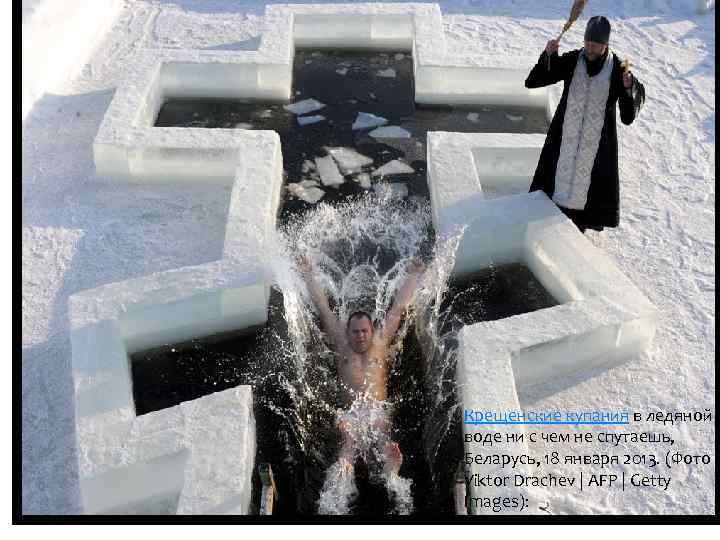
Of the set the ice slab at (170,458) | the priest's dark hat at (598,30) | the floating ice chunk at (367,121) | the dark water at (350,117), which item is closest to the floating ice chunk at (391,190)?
the dark water at (350,117)

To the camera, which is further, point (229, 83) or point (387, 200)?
point (229, 83)

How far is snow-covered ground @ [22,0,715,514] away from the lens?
13.6 ft

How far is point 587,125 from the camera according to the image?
188 inches

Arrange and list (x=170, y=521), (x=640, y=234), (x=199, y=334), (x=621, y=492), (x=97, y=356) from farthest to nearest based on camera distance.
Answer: (x=640, y=234), (x=199, y=334), (x=97, y=356), (x=621, y=492), (x=170, y=521)

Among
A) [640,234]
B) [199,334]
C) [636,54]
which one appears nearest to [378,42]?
[636,54]

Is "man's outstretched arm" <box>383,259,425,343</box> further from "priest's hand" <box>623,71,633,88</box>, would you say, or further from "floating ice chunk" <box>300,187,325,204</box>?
"priest's hand" <box>623,71,633,88</box>

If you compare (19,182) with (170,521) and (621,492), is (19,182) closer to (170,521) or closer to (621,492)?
(170,521)

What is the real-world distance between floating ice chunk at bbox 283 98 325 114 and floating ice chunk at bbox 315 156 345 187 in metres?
0.69

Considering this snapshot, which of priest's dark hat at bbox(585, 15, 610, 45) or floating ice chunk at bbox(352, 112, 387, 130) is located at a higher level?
priest's dark hat at bbox(585, 15, 610, 45)

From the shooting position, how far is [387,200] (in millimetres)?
5641

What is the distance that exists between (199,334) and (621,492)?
223 cm

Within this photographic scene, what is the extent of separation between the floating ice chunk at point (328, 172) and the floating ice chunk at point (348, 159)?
0.05 m

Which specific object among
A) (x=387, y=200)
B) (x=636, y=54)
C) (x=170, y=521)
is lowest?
(x=170, y=521)

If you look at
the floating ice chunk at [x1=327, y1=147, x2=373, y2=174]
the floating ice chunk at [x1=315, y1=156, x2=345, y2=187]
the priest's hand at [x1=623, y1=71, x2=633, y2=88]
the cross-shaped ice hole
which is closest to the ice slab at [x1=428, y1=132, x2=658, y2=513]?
the cross-shaped ice hole
